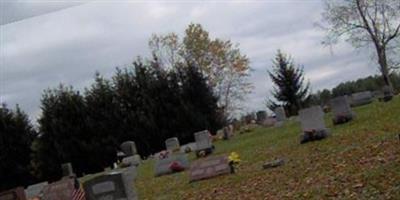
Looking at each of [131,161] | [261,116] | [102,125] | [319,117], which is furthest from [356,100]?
[102,125]

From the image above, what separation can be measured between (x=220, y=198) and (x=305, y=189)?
197 centimetres

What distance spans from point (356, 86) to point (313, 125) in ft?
100.0

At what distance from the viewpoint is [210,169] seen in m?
14.0

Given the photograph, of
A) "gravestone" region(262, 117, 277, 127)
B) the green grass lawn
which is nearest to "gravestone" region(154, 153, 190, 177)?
the green grass lawn

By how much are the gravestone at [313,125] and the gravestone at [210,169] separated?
324 cm

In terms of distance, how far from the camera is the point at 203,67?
4734cm

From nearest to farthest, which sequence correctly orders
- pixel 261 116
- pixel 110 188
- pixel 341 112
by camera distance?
pixel 110 188 → pixel 341 112 → pixel 261 116

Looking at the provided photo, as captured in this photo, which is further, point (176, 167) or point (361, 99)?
point (361, 99)

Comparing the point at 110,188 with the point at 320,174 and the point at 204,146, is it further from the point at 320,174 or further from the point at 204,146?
the point at 204,146

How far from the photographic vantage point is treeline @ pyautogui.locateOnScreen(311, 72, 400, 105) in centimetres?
4397

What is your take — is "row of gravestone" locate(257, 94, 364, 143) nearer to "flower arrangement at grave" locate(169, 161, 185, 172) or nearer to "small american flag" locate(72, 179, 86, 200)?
"flower arrangement at grave" locate(169, 161, 185, 172)

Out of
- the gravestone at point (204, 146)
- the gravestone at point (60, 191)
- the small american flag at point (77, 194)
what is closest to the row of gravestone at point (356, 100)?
the gravestone at point (204, 146)

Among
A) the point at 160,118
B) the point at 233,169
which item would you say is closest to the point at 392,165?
the point at 233,169

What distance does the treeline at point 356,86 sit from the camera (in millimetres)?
43969
